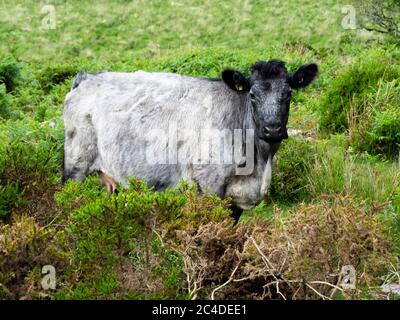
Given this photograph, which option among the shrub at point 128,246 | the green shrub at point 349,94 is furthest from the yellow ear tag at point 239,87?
the green shrub at point 349,94

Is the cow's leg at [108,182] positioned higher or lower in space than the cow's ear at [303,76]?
lower

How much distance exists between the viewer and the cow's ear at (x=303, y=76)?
334 inches

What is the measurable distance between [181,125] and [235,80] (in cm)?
77

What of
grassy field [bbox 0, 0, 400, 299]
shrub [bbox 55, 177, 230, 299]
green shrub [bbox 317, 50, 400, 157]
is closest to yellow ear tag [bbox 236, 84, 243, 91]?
grassy field [bbox 0, 0, 400, 299]

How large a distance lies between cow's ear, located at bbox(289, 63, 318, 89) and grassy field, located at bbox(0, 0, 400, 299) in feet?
4.31

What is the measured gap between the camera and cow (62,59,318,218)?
8172mm

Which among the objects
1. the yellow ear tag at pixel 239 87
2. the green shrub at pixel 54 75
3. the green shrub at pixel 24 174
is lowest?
the green shrub at pixel 54 75

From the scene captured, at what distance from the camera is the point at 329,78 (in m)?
18.3

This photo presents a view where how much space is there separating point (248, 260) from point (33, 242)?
63.8 inches

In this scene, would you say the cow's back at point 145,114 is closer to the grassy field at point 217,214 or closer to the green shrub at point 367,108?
the grassy field at point 217,214

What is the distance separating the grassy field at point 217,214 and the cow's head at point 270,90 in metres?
0.78

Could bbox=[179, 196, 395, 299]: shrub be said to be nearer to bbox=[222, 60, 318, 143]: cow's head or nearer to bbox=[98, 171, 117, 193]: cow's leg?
bbox=[222, 60, 318, 143]: cow's head

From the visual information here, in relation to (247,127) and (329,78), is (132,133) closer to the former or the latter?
(247,127)

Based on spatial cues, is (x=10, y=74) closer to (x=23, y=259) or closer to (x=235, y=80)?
(x=235, y=80)
